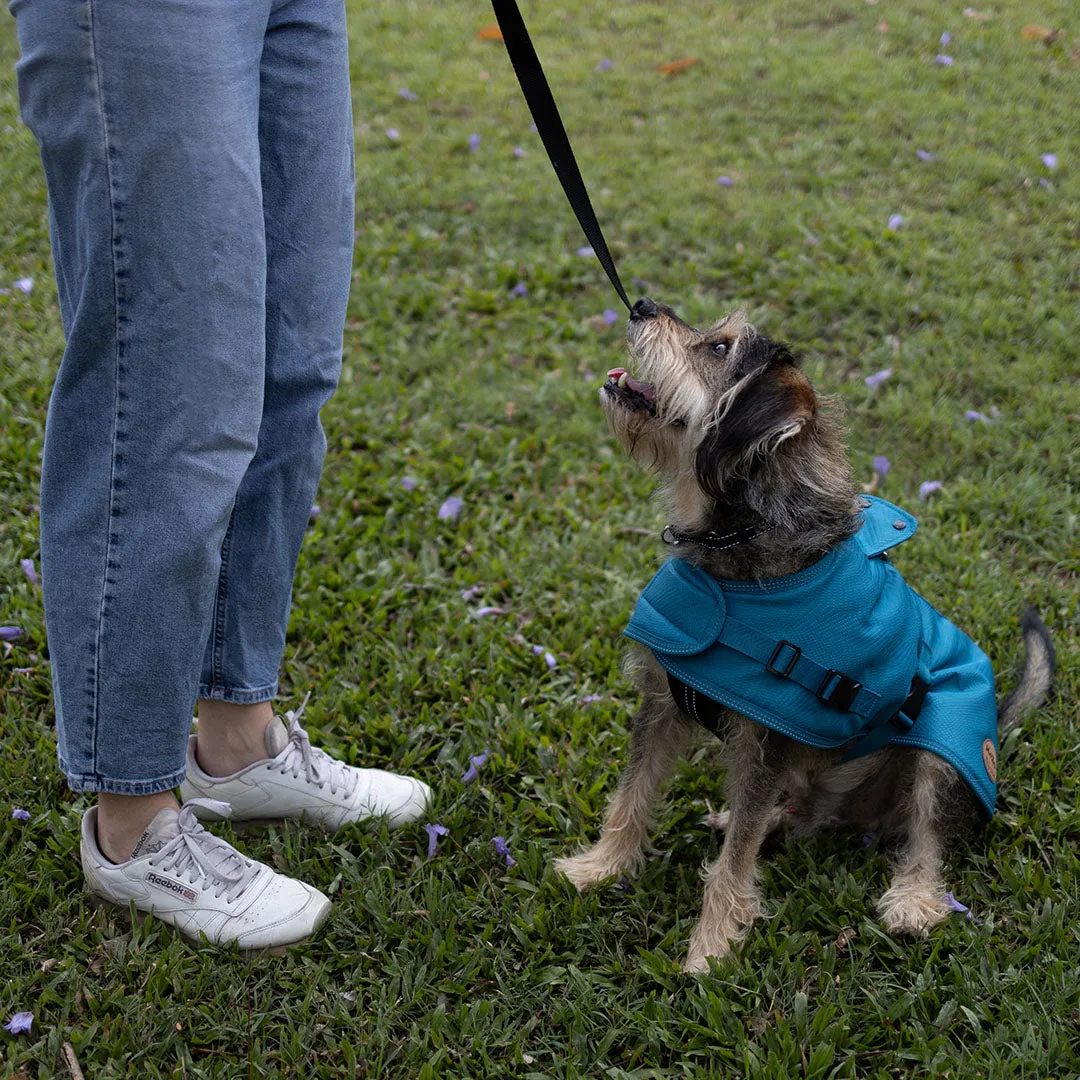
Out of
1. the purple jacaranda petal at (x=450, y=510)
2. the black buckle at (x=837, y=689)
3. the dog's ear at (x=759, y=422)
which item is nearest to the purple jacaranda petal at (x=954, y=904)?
the black buckle at (x=837, y=689)

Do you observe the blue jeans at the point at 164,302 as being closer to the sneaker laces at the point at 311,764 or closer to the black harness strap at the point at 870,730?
the sneaker laces at the point at 311,764

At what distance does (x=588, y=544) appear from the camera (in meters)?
4.18

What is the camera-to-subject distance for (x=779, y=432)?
2402 mm

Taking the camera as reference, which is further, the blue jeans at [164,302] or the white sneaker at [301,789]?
the white sneaker at [301,789]

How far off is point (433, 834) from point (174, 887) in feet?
2.29

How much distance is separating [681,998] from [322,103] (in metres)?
2.25

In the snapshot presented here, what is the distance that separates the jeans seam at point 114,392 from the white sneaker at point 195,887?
335mm

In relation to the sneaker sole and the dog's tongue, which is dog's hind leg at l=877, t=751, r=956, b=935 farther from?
the sneaker sole

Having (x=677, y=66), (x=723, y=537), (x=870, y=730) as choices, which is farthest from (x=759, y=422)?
(x=677, y=66)

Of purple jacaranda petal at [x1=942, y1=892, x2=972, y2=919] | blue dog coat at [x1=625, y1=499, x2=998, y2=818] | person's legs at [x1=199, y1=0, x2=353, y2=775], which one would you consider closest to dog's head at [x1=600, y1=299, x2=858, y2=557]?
blue dog coat at [x1=625, y1=499, x2=998, y2=818]

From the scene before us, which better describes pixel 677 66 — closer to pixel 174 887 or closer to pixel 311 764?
pixel 311 764

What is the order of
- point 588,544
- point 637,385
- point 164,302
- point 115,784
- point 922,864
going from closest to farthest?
point 164,302, point 115,784, point 637,385, point 922,864, point 588,544

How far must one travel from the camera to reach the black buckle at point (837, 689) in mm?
2502

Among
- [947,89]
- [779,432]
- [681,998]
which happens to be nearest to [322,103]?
[779,432]
